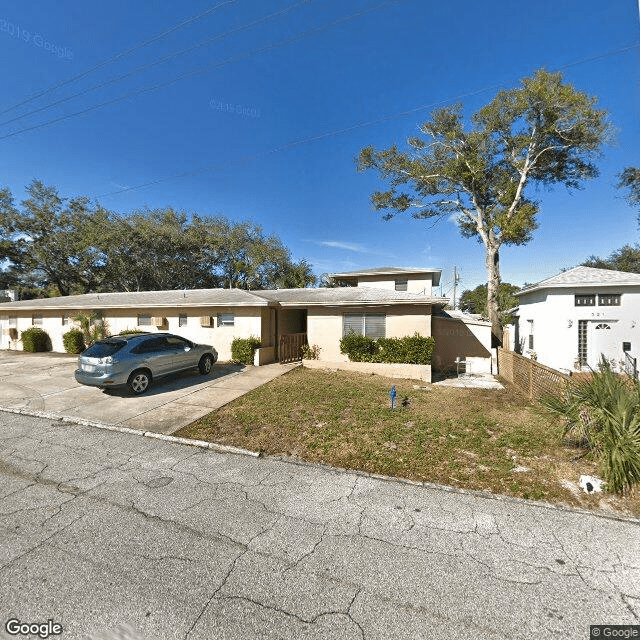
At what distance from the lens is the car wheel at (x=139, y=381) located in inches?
305

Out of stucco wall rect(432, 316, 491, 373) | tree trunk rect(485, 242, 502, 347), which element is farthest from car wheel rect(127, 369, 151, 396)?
tree trunk rect(485, 242, 502, 347)

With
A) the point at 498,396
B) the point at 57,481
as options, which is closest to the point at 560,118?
the point at 498,396

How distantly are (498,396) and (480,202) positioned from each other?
15246 millimetres

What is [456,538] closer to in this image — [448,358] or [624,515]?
[624,515]

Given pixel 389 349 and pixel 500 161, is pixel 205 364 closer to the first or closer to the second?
pixel 389 349

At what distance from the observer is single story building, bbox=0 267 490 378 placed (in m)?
11.5

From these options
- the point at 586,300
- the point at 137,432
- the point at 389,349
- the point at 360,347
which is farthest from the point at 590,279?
the point at 137,432

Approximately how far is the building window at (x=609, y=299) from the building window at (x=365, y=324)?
34.4 ft

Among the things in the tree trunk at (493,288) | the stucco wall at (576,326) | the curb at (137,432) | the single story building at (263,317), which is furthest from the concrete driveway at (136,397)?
the stucco wall at (576,326)

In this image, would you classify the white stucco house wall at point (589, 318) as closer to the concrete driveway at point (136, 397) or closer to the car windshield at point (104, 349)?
the concrete driveway at point (136, 397)

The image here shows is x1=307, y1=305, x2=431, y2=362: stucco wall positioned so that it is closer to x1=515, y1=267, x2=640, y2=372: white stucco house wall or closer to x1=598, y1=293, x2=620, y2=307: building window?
x1=515, y1=267, x2=640, y2=372: white stucco house wall

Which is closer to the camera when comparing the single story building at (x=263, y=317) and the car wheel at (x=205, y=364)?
the car wheel at (x=205, y=364)

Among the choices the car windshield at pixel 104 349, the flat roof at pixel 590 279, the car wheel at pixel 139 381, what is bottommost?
the car wheel at pixel 139 381

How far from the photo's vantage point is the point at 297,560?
2.63 m
